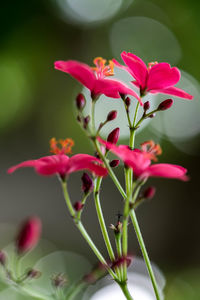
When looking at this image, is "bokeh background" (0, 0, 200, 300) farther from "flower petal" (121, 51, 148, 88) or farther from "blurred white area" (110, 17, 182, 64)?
"flower petal" (121, 51, 148, 88)

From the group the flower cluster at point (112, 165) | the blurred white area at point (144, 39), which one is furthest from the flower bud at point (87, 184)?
the blurred white area at point (144, 39)

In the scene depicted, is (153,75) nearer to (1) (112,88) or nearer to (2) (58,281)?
(1) (112,88)

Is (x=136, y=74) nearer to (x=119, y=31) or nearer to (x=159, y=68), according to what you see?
(x=159, y=68)

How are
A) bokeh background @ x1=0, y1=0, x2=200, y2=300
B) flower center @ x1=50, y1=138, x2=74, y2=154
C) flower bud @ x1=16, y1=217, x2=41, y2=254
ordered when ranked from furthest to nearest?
bokeh background @ x1=0, y1=0, x2=200, y2=300 < flower center @ x1=50, y1=138, x2=74, y2=154 < flower bud @ x1=16, y1=217, x2=41, y2=254

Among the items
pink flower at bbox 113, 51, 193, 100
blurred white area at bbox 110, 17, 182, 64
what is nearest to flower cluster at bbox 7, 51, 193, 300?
pink flower at bbox 113, 51, 193, 100

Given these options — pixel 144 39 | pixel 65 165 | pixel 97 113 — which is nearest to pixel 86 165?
pixel 65 165

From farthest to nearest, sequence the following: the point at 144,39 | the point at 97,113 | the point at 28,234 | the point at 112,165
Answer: the point at 144,39
the point at 97,113
the point at 112,165
the point at 28,234
